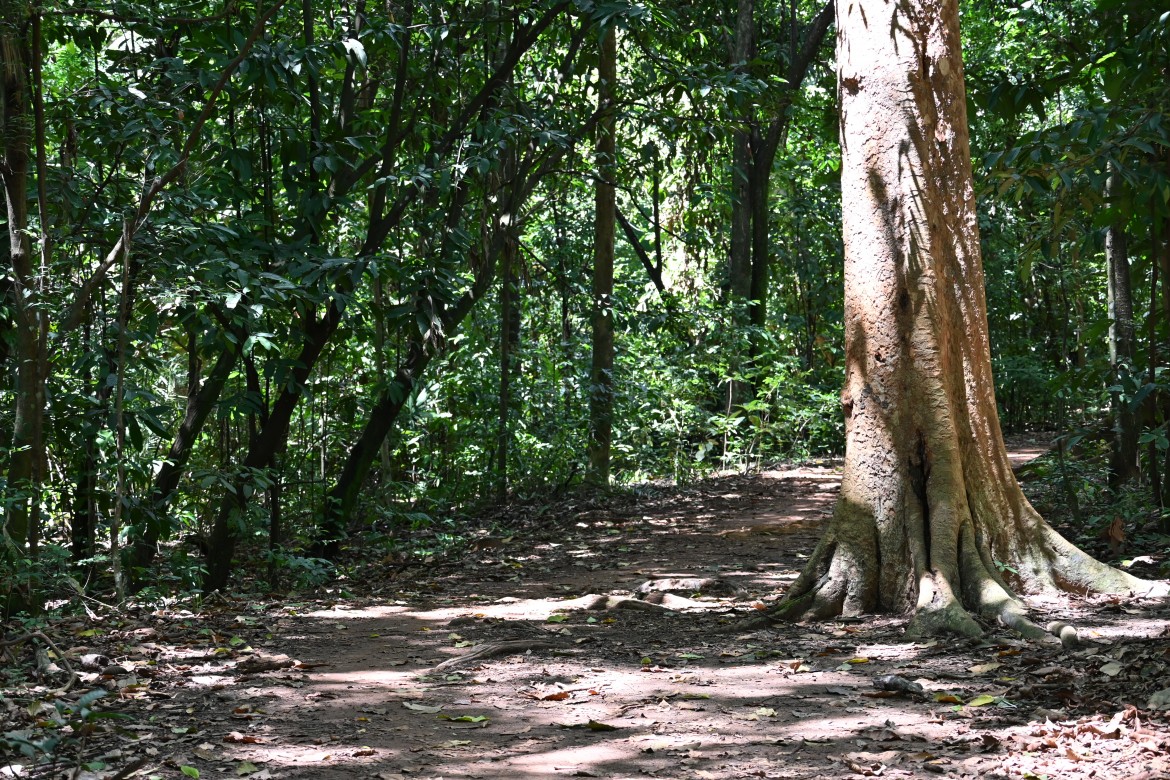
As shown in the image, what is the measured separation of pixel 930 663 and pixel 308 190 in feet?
17.3

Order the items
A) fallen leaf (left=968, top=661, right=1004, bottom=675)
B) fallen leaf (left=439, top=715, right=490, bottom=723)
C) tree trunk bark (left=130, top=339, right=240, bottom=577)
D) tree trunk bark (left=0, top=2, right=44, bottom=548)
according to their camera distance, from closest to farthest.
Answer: fallen leaf (left=439, top=715, right=490, bottom=723)
fallen leaf (left=968, top=661, right=1004, bottom=675)
tree trunk bark (left=0, top=2, right=44, bottom=548)
tree trunk bark (left=130, top=339, right=240, bottom=577)

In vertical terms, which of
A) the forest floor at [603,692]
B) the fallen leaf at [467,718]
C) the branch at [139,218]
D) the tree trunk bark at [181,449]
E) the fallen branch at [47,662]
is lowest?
the fallen leaf at [467,718]

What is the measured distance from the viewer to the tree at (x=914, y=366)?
525 centimetres

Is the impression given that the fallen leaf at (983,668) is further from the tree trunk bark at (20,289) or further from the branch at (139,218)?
the branch at (139,218)

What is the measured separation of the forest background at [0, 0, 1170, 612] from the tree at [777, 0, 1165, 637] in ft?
2.58

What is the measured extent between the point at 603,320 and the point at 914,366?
677 cm

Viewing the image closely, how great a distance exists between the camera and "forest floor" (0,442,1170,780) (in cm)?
329

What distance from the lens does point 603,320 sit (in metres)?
11.8

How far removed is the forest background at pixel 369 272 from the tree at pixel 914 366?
788mm

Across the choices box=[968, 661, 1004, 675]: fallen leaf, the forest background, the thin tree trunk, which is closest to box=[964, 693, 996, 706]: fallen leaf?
box=[968, 661, 1004, 675]: fallen leaf

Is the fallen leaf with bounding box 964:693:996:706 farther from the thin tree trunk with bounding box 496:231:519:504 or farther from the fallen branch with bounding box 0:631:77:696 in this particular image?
the thin tree trunk with bounding box 496:231:519:504

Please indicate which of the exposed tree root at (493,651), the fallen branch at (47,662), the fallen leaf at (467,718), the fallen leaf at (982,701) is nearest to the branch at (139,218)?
the fallen branch at (47,662)

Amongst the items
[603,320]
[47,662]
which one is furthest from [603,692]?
[603,320]

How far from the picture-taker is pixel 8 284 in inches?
245
